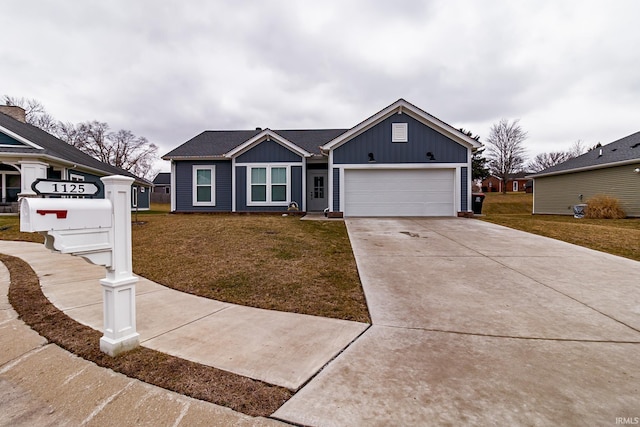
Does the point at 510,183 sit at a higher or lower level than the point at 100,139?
lower

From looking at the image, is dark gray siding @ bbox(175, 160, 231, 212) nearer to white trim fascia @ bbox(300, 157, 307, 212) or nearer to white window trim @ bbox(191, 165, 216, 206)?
white window trim @ bbox(191, 165, 216, 206)

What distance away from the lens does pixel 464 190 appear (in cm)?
1290

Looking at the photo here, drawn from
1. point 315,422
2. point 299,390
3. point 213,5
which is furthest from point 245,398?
point 213,5

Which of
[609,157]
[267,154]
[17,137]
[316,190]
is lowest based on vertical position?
[316,190]

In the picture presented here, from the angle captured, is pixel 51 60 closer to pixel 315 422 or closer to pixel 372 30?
pixel 372 30

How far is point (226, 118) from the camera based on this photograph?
25703mm

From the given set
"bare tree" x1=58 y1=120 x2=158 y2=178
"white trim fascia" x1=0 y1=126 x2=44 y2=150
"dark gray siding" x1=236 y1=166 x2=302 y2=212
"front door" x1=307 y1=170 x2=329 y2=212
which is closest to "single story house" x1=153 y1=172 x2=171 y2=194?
"bare tree" x1=58 y1=120 x2=158 y2=178

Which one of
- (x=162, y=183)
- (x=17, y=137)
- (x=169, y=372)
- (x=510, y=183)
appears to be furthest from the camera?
(x=510, y=183)

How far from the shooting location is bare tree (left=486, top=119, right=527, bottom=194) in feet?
124

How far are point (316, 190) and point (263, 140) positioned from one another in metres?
3.75

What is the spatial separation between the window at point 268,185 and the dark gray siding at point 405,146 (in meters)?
3.27

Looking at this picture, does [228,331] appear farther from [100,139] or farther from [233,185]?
[100,139]

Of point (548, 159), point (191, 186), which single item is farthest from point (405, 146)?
point (548, 159)

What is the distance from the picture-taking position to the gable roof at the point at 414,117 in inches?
500
